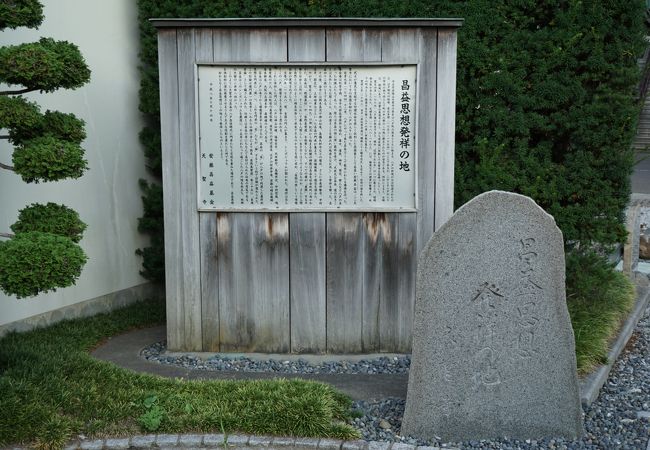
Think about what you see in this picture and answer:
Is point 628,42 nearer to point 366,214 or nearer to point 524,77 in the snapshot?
Result: point 524,77

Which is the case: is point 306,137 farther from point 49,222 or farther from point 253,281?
point 49,222

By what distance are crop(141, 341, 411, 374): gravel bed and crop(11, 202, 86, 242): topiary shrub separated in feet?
5.39

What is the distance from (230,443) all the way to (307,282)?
2164mm

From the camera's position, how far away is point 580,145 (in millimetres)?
7113

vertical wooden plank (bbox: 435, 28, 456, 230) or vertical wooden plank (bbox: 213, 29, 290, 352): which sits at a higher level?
vertical wooden plank (bbox: 435, 28, 456, 230)

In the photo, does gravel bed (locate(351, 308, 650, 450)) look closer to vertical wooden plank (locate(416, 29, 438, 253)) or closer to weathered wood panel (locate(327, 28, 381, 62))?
vertical wooden plank (locate(416, 29, 438, 253))

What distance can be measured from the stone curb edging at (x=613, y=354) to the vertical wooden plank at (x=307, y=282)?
2.19m

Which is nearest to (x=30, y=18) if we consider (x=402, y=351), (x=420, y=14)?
(x=420, y=14)

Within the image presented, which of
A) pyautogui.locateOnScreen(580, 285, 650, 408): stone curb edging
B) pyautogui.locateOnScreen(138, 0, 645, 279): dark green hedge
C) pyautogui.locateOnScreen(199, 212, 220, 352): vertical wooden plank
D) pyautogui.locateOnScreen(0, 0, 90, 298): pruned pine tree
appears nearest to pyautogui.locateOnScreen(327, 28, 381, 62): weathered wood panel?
pyautogui.locateOnScreen(138, 0, 645, 279): dark green hedge

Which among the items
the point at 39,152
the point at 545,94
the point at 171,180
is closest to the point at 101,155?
the point at 171,180

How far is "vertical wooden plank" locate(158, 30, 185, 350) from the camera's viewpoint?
638 cm

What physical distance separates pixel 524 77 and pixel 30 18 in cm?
432

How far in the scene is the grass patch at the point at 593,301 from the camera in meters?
6.70

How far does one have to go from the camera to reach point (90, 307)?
7516 mm
